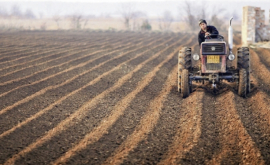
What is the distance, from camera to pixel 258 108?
738 cm

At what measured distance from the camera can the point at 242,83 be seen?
7.98m

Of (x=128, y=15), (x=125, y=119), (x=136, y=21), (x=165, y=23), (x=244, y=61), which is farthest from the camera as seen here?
(x=136, y=21)

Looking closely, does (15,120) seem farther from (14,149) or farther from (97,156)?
(97,156)

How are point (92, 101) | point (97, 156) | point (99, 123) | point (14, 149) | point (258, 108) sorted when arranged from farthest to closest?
point (92, 101)
point (258, 108)
point (99, 123)
point (14, 149)
point (97, 156)

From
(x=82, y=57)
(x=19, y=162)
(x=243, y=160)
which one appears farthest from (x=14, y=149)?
(x=82, y=57)

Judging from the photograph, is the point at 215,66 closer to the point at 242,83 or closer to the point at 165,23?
the point at 242,83

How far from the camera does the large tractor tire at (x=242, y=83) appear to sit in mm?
7930

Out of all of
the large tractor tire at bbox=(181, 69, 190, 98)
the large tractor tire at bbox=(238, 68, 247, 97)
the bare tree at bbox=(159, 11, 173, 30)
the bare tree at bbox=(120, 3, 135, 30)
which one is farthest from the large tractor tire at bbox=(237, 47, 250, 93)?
Result: the bare tree at bbox=(159, 11, 173, 30)

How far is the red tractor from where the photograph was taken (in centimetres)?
795

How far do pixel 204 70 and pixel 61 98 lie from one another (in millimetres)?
3216

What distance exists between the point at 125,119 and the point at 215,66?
247cm

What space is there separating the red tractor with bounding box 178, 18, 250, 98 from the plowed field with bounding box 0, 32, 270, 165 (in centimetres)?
33

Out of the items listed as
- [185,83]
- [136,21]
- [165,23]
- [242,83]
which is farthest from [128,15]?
[242,83]

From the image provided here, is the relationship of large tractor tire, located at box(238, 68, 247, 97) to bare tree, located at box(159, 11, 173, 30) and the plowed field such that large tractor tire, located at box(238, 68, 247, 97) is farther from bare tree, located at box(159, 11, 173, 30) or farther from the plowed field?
bare tree, located at box(159, 11, 173, 30)
